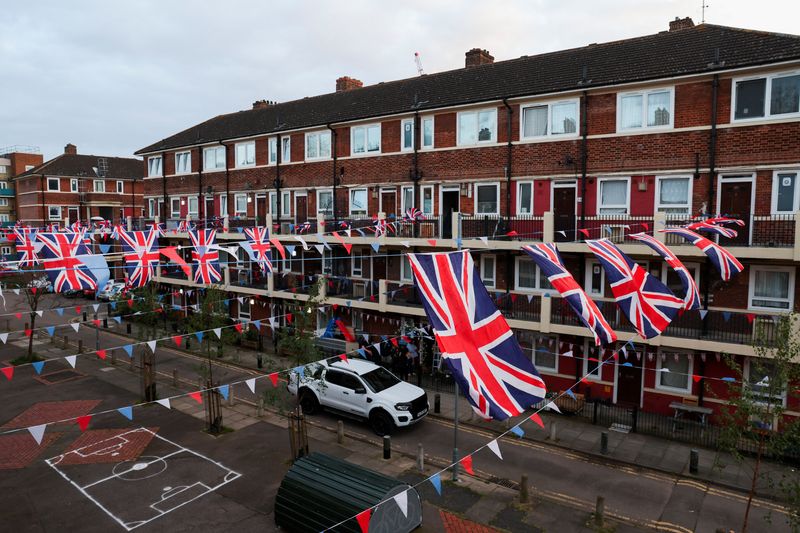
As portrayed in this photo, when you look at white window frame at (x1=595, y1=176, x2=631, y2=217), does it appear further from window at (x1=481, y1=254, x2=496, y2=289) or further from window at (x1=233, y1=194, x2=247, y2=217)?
window at (x1=233, y1=194, x2=247, y2=217)

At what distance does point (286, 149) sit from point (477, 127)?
12005 mm

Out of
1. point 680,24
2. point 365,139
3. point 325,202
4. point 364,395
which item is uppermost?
point 680,24

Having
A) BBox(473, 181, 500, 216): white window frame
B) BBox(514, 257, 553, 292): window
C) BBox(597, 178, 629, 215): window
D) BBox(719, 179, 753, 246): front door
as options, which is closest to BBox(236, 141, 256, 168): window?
BBox(473, 181, 500, 216): white window frame

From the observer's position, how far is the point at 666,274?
59.9 ft

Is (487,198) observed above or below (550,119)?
below

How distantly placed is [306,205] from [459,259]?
20510 millimetres

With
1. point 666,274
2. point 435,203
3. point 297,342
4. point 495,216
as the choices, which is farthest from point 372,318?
point 666,274

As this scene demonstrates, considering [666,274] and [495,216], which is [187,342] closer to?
[495,216]

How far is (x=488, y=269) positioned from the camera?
72.3 feet

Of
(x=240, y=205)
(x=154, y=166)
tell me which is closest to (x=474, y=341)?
(x=240, y=205)

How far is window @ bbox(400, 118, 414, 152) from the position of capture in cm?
2417

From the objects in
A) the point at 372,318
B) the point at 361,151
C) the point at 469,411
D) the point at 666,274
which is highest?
the point at 361,151

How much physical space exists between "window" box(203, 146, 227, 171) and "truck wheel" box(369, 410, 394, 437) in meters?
21.9

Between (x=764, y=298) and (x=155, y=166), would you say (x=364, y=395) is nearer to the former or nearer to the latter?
(x=764, y=298)
